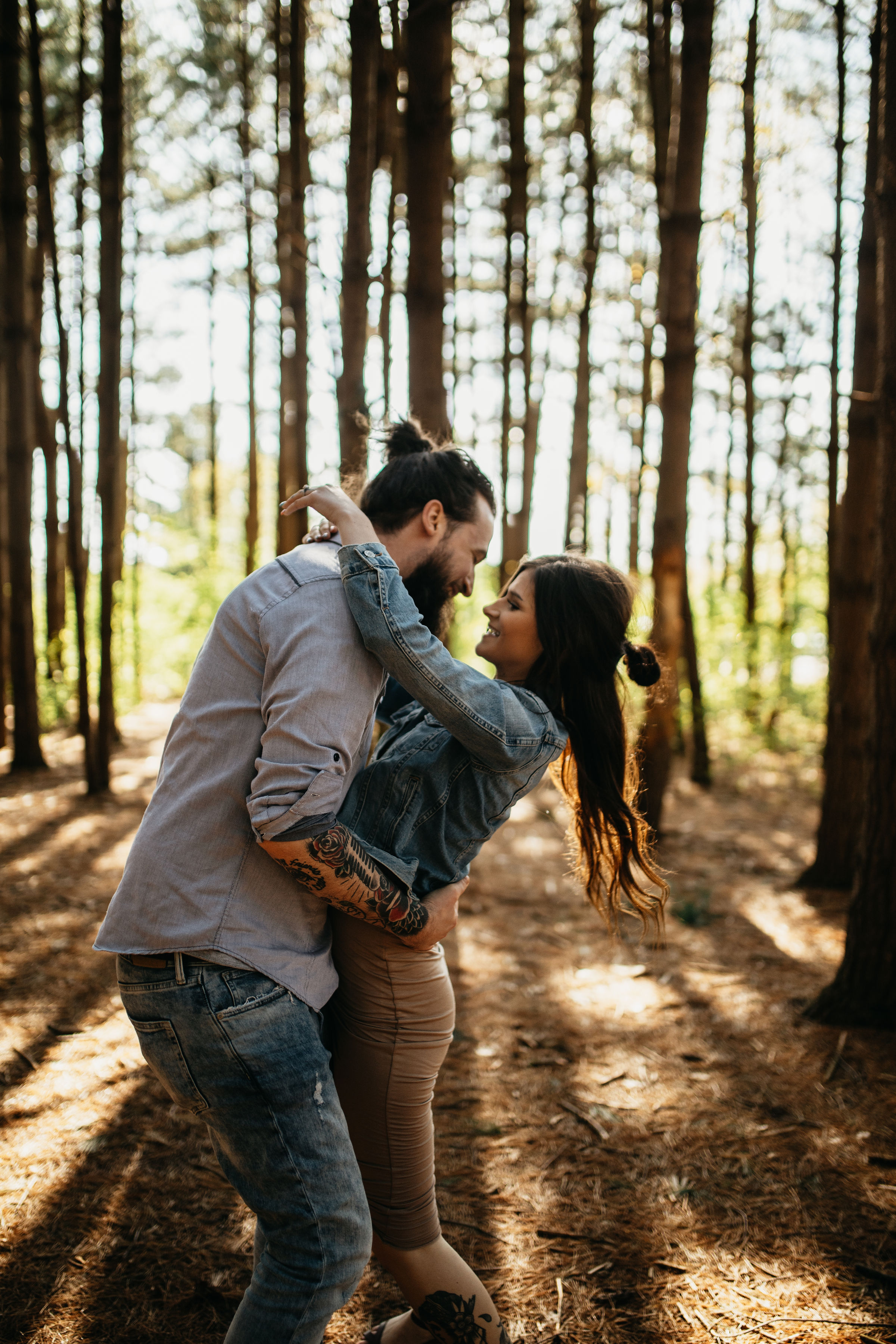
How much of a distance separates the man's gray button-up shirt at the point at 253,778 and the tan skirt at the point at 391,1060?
18 centimetres

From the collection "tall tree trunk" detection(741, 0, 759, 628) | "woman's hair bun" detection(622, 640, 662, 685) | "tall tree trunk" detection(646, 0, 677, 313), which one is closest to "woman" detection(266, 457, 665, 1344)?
"woman's hair bun" detection(622, 640, 662, 685)

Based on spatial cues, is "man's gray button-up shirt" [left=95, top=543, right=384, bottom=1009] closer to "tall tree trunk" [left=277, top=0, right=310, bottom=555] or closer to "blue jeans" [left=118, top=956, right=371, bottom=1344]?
"blue jeans" [left=118, top=956, right=371, bottom=1344]

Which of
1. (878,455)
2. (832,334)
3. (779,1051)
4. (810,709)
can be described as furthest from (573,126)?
(779,1051)

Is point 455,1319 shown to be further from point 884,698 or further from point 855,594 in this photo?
point 855,594

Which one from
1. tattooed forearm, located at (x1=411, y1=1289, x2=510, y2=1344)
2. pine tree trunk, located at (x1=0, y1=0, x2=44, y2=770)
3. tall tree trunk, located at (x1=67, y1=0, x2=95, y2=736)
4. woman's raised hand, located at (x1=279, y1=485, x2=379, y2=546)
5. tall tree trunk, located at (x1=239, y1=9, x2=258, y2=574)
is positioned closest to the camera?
woman's raised hand, located at (x1=279, y1=485, x2=379, y2=546)

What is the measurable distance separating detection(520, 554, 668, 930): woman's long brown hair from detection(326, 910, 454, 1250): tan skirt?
0.60 metres

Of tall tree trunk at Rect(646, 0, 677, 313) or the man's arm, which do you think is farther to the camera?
tall tree trunk at Rect(646, 0, 677, 313)

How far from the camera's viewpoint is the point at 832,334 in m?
8.28

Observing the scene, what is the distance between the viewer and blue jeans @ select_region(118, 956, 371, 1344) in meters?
1.49

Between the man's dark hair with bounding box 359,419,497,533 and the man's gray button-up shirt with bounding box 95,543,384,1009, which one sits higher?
the man's dark hair with bounding box 359,419,497,533

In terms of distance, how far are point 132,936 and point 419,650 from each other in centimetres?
73

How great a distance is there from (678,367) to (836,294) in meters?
2.62

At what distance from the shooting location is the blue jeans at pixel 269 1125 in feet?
4.89

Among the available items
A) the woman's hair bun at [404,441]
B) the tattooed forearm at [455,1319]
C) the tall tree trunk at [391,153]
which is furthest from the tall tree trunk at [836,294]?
the tattooed forearm at [455,1319]
